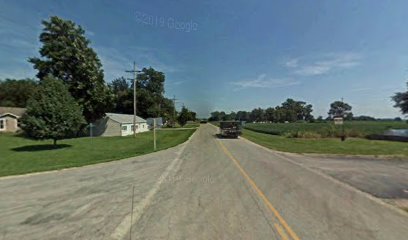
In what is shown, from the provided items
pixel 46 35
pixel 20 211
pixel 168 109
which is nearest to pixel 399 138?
pixel 20 211

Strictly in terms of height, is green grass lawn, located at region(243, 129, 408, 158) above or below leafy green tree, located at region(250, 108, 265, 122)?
below

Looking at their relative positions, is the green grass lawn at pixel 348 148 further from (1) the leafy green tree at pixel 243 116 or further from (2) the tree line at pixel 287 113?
(1) the leafy green tree at pixel 243 116

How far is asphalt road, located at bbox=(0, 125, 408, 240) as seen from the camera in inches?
189

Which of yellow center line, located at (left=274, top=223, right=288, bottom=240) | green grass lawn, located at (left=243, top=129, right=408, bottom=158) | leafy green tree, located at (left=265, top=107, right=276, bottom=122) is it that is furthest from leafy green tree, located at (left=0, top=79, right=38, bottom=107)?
leafy green tree, located at (left=265, top=107, right=276, bottom=122)

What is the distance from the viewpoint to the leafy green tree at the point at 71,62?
34188 millimetres

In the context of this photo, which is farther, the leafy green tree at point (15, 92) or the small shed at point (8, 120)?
the leafy green tree at point (15, 92)

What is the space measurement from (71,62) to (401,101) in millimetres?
57469

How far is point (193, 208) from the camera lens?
614 centimetres

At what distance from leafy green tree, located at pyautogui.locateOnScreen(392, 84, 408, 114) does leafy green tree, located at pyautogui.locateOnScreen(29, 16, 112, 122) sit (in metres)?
53.0

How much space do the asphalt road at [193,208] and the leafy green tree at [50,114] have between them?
12189mm

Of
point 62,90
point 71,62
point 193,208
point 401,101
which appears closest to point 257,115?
point 401,101

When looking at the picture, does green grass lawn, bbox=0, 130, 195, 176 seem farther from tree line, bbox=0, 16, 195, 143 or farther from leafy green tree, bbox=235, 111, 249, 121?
leafy green tree, bbox=235, 111, 249, 121

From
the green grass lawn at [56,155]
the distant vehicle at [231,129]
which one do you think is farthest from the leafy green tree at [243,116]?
the green grass lawn at [56,155]

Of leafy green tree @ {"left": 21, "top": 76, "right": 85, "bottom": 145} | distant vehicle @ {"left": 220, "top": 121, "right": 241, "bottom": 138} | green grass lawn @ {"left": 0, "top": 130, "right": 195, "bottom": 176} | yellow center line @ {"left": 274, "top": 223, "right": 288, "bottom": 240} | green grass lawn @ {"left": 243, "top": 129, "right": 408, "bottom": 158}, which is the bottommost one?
green grass lawn @ {"left": 0, "top": 130, "right": 195, "bottom": 176}
